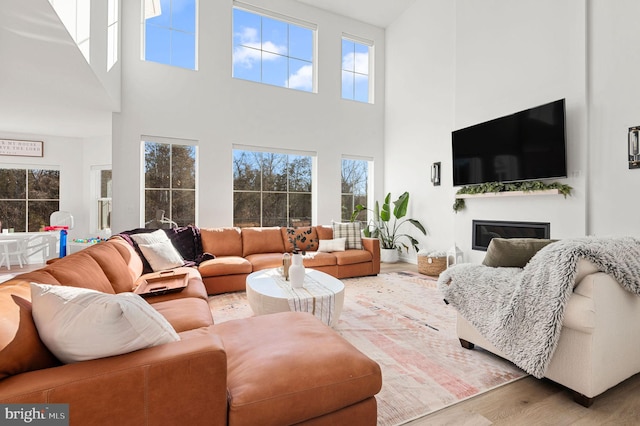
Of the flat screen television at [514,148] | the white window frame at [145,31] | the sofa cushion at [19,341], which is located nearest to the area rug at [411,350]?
the sofa cushion at [19,341]

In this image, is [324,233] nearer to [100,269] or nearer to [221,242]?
[221,242]

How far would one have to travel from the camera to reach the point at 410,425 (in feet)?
4.88

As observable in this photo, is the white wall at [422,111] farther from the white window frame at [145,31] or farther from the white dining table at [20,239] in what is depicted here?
the white dining table at [20,239]

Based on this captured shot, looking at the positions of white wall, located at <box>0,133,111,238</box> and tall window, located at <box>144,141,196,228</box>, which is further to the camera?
white wall, located at <box>0,133,111,238</box>

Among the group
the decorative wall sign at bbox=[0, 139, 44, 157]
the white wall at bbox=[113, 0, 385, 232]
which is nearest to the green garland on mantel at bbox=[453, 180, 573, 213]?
the white wall at bbox=[113, 0, 385, 232]

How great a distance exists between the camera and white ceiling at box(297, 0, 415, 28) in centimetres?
572

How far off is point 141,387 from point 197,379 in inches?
6.1

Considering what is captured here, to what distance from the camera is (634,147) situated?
9.80ft

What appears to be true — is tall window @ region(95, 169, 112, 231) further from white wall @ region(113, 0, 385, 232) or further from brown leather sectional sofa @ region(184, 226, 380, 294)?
brown leather sectional sofa @ region(184, 226, 380, 294)

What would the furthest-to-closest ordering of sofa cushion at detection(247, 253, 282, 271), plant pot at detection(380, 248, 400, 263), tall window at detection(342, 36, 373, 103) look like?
tall window at detection(342, 36, 373, 103) → plant pot at detection(380, 248, 400, 263) → sofa cushion at detection(247, 253, 282, 271)

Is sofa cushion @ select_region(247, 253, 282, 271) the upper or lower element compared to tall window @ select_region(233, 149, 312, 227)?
lower

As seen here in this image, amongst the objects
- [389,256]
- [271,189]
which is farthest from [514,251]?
[271,189]

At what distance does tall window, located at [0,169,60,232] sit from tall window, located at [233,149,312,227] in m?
3.82

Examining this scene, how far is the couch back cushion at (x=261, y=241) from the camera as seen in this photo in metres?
4.37
